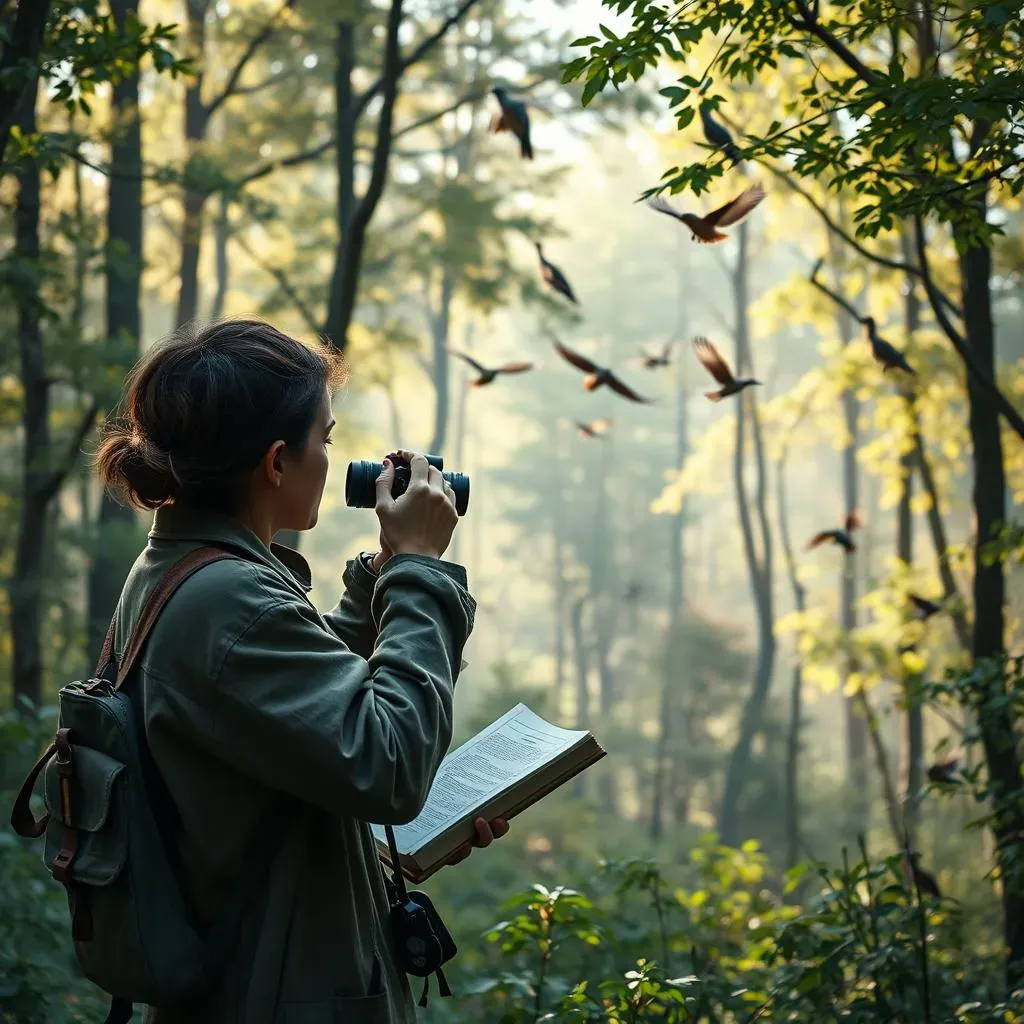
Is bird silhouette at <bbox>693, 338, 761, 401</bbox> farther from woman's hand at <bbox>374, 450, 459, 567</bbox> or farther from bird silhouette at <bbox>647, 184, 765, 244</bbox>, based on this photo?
woman's hand at <bbox>374, 450, 459, 567</bbox>

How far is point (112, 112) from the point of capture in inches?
296

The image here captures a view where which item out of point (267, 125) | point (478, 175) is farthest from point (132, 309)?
point (478, 175)

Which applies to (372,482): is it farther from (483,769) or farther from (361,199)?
(361,199)

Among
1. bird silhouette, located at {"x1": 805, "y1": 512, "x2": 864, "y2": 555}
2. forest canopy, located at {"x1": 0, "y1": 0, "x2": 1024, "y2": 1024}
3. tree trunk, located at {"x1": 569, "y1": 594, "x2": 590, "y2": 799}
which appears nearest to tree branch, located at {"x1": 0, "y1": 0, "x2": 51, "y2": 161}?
forest canopy, located at {"x1": 0, "y1": 0, "x2": 1024, "y2": 1024}

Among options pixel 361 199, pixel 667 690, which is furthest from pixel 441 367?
pixel 361 199

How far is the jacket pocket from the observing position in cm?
143

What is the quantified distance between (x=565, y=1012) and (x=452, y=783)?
3.07 ft

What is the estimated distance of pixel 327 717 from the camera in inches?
53.8

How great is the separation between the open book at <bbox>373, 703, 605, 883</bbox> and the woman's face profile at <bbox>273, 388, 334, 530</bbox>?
1.82 ft

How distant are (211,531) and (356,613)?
1.65 ft

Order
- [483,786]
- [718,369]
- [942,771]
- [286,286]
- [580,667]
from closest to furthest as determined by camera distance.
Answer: [483,786] < [718,369] < [942,771] < [286,286] < [580,667]

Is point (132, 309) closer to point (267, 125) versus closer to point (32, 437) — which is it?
point (32, 437)

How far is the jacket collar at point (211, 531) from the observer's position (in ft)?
5.11

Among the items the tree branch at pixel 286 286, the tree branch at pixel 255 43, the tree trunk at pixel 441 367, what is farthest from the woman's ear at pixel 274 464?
the tree trunk at pixel 441 367
